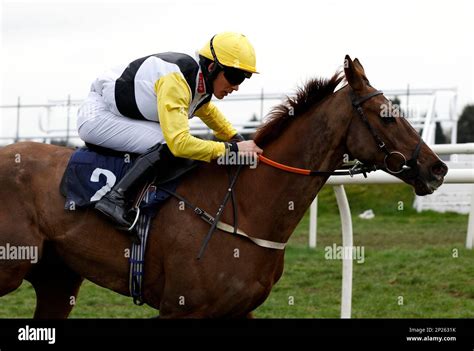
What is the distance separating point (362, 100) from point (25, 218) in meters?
2.04

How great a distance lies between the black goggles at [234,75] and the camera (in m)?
4.87

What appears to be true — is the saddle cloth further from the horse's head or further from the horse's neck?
the horse's head

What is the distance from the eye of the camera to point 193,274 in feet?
15.4

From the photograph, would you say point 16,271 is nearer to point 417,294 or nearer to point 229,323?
point 229,323

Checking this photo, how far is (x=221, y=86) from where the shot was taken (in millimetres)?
4965

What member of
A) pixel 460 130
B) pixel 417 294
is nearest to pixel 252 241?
pixel 417 294

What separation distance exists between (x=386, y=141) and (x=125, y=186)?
57.5 inches

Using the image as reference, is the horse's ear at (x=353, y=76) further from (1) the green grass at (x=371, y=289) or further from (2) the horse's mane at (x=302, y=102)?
(1) the green grass at (x=371, y=289)

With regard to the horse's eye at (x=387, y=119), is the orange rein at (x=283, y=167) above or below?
below

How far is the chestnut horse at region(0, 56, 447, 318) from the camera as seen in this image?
470 centimetres

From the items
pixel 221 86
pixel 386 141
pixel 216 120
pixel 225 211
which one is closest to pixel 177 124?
pixel 221 86

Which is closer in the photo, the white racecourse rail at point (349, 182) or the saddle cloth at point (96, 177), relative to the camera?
the saddle cloth at point (96, 177)

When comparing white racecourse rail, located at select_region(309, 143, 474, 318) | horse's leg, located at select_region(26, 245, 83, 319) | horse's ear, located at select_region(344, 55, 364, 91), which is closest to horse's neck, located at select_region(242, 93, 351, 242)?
horse's ear, located at select_region(344, 55, 364, 91)

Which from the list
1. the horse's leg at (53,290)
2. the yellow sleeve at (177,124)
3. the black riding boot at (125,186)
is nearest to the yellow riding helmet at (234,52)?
the yellow sleeve at (177,124)
